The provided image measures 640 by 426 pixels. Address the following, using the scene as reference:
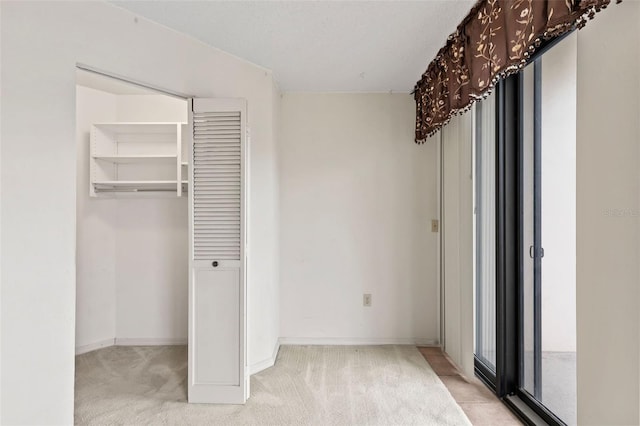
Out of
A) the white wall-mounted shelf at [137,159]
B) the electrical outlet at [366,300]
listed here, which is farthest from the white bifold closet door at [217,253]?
the electrical outlet at [366,300]

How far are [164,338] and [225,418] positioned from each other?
1.49 m

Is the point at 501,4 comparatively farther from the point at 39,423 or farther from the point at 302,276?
the point at 39,423

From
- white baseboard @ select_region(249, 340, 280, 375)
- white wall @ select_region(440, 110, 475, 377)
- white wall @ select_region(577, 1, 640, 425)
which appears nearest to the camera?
white wall @ select_region(577, 1, 640, 425)

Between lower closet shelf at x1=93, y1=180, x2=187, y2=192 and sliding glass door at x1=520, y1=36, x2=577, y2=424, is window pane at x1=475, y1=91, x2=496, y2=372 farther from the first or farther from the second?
lower closet shelf at x1=93, y1=180, x2=187, y2=192

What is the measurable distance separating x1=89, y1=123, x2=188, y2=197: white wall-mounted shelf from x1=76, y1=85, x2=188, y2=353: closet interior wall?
0.15 m

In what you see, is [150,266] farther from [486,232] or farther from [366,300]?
[486,232]

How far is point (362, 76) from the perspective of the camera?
2.98m

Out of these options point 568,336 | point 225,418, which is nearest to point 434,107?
point 568,336

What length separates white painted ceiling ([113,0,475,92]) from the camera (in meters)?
1.99

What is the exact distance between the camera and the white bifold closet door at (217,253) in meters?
2.31

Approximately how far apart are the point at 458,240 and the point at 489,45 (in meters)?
1.51

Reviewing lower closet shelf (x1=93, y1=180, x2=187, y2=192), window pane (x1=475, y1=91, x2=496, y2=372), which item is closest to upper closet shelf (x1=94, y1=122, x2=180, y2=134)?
lower closet shelf (x1=93, y1=180, x2=187, y2=192)

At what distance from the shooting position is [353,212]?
338 cm

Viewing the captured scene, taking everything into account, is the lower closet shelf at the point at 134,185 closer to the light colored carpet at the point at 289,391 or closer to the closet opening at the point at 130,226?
the closet opening at the point at 130,226
